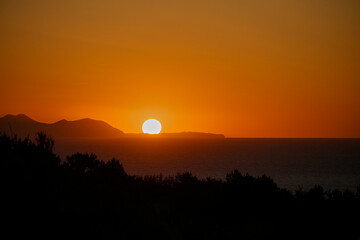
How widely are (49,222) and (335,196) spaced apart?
A: 1519 centimetres

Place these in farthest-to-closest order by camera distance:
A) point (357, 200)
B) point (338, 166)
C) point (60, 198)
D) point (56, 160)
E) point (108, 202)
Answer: point (338, 166) → point (357, 200) → point (56, 160) → point (108, 202) → point (60, 198)

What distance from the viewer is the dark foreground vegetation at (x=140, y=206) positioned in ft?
33.2

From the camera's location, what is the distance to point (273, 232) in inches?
623

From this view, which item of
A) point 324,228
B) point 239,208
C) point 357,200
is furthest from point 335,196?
point 239,208

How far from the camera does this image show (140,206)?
12711 mm

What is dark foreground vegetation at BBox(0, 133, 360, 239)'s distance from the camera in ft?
33.2

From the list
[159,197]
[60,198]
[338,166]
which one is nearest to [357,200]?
[159,197]

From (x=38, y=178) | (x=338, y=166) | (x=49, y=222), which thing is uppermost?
(x=38, y=178)

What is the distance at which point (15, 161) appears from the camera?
1165 centimetres

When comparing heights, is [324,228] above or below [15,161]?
below

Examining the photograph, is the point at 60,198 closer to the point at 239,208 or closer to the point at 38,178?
the point at 38,178

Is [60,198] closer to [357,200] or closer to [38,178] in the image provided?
[38,178]

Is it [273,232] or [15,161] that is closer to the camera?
[15,161]

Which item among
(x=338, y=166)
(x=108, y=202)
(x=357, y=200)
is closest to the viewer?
(x=108, y=202)
